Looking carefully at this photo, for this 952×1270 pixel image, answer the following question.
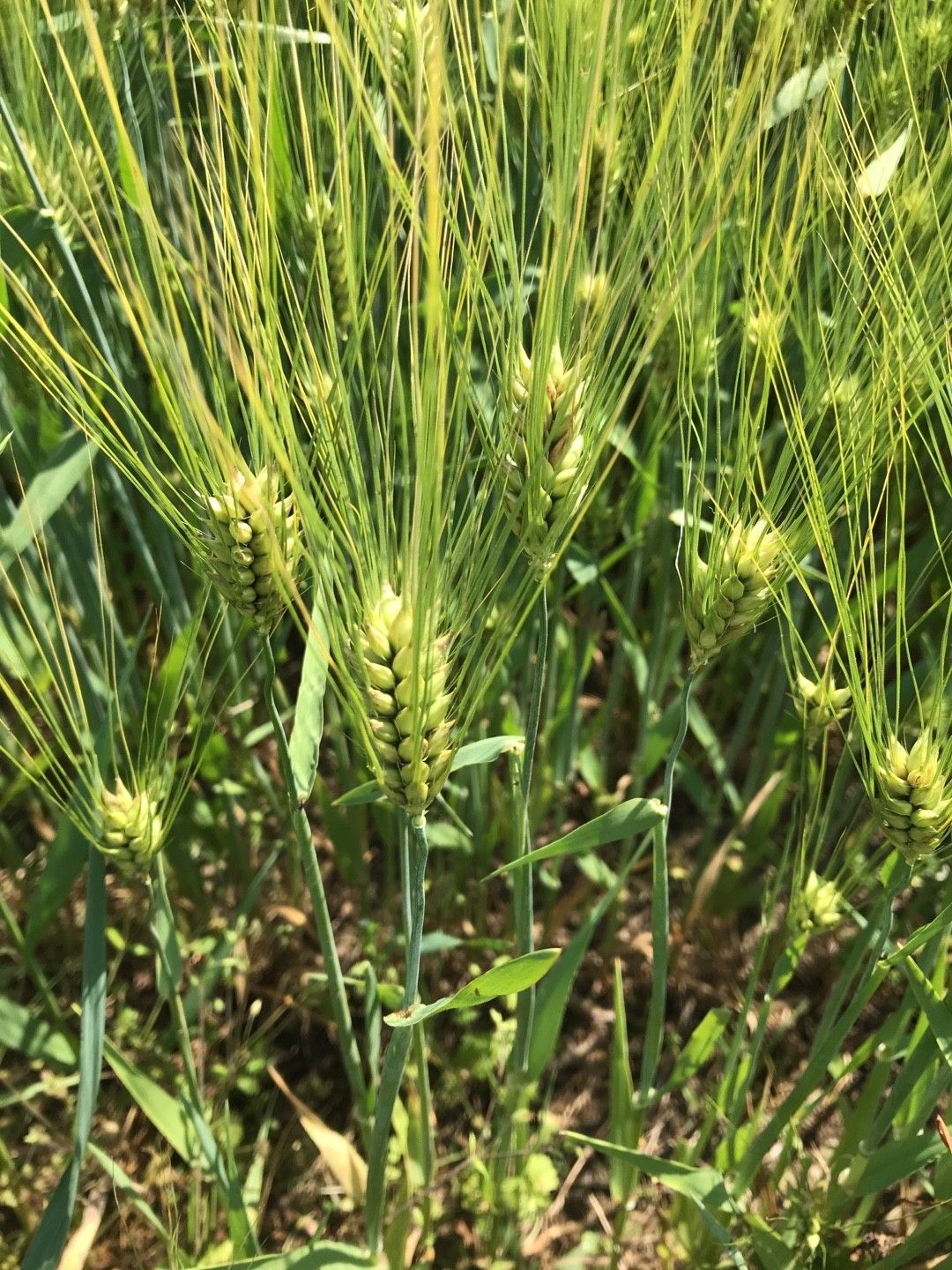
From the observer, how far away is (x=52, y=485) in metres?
0.71

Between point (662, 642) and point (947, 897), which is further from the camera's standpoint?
point (662, 642)

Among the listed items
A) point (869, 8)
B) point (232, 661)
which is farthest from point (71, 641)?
point (869, 8)

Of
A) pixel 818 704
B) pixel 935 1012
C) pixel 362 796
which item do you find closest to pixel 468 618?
pixel 362 796

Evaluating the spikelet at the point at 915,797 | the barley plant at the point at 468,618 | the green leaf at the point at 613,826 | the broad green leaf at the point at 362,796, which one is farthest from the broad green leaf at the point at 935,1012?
the broad green leaf at the point at 362,796

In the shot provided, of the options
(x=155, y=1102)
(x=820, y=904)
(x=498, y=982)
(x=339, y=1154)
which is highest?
(x=498, y=982)

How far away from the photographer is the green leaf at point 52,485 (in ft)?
2.30

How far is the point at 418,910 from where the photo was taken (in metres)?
0.50

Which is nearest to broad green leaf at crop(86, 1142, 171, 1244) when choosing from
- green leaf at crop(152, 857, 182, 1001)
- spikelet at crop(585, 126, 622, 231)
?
green leaf at crop(152, 857, 182, 1001)

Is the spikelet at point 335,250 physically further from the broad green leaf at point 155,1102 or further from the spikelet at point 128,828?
the broad green leaf at point 155,1102

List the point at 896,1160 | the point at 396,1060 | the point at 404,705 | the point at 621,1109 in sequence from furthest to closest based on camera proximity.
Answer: the point at 621,1109 → the point at 896,1160 → the point at 396,1060 → the point at 404,705

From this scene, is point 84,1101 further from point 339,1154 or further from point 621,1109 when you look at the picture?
point 621,1109

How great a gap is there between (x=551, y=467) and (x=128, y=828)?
13.3 inches

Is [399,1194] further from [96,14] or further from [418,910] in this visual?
[96,14]

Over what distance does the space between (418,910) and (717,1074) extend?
58cm
